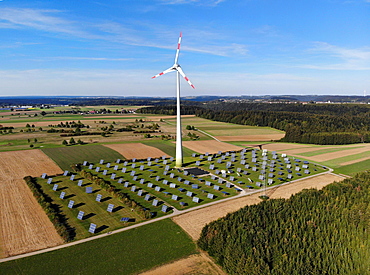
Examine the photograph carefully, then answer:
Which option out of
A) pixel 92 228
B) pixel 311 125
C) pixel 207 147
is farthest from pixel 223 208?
pixel 311 125

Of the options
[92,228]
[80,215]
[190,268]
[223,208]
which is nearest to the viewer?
[190,268]

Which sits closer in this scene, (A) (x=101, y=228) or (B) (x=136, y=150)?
(A) (x=101, y=228)

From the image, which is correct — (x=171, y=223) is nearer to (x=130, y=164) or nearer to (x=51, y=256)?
(x=51, y=256)

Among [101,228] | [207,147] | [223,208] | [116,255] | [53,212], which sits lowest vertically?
[116,255]

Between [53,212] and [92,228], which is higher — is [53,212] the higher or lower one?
the higher one

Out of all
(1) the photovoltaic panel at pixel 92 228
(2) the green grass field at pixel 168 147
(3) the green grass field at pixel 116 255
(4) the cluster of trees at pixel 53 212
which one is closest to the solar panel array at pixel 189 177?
(1) the photovoltaic panel at pixel 92 228

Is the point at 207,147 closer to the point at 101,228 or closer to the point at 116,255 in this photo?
the point at 101,228
